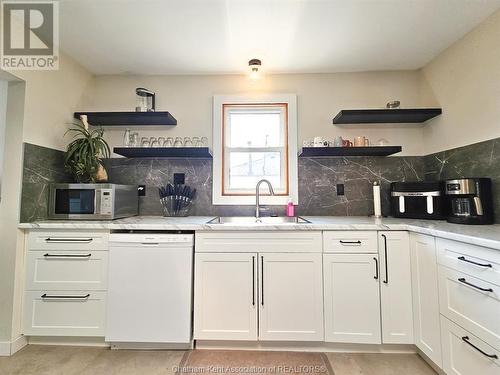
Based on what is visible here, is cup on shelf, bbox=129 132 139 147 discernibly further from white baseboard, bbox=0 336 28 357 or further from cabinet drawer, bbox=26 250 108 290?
white baseboard, bbox=0 336 28 357

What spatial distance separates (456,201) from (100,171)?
2.95 metres

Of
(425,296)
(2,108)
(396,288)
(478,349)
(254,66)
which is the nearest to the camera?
(478,349)

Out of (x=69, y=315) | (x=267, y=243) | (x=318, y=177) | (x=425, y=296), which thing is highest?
(x=318, y=177)

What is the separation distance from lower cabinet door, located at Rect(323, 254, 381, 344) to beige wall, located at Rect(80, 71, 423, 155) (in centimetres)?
129

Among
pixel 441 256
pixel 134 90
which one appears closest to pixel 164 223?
pixel 134 90

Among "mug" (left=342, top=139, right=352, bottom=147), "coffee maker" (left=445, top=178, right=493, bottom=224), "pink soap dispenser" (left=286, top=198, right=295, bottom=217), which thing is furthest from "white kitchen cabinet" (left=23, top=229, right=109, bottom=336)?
"coffee maker" (left=445, top=178, right=493, bottom=224)

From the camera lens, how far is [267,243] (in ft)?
5.71

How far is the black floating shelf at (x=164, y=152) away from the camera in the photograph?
7.15 feet

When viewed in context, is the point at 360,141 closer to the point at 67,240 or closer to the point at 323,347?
the point at 323,347

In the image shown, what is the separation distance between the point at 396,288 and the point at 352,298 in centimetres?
32

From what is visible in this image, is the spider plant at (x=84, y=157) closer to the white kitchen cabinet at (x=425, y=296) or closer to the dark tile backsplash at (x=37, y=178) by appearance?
the dark tile backsplash at (x=37, y=178)

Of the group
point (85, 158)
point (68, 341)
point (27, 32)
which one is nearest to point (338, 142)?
point (85, 158)

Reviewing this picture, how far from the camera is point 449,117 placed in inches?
80.9

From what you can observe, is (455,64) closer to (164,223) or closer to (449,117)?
(449,117)
